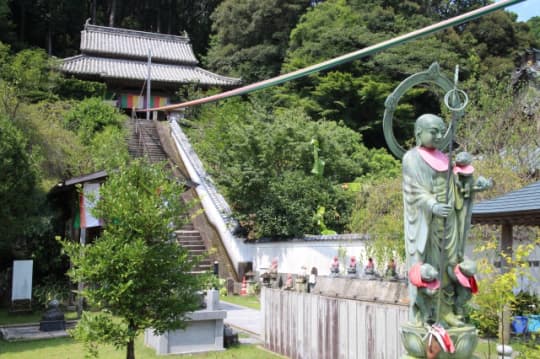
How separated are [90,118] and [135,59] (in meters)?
13.6

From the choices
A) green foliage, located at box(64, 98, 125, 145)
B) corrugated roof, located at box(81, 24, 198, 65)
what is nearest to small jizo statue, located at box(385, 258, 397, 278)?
green foliage, located at box(64, 98, 125, 145)

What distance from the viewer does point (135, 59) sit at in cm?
3791

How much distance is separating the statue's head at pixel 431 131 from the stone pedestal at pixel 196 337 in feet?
20.7

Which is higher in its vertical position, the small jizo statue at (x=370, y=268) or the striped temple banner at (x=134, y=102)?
the striped temple banner at (x=134, y=102)

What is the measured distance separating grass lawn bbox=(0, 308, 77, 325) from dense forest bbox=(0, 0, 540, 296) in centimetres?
188

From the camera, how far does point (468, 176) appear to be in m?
5.22

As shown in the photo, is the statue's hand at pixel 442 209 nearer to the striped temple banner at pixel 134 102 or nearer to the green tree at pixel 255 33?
the green tree at pixel 255 33

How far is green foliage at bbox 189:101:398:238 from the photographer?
61.7 feet

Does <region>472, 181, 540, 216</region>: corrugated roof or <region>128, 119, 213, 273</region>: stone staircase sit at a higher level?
<region>128, 119, 213, 273</region>: stone staircase

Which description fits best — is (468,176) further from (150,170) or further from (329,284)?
(329,284)

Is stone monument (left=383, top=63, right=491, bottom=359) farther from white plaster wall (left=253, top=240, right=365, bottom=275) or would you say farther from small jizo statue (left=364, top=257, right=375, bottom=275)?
white plaster wall (left=253, top=240, right=365, bottom=275)

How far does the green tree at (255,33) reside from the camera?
3591cm

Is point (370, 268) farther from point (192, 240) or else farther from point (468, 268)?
point (468, 268)

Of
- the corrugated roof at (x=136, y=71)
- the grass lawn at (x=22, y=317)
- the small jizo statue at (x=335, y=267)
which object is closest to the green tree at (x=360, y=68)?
the corrugated roof at (x=136, y=71)
